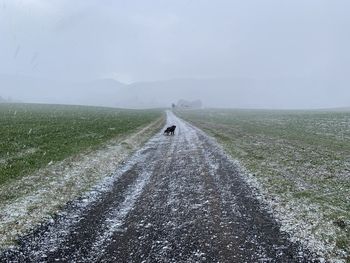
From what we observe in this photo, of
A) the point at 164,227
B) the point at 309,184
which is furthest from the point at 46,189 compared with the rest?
the point at 309,184

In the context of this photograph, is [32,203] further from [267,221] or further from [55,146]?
[55,146]

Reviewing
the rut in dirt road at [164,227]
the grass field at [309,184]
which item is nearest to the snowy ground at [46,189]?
the rut in dirt road at [164,227]

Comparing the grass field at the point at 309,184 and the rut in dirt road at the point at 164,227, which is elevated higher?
the grass field at the point at 309,184

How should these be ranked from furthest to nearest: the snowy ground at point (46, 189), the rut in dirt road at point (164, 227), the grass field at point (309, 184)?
the snowy ground at point (46, 189), the grass field at point (309, 184), the rut in dirt road at point (164, 227)

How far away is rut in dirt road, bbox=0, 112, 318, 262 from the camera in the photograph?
877 cm

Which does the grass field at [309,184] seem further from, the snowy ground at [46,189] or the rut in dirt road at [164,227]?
the snowy ground at [46,189]

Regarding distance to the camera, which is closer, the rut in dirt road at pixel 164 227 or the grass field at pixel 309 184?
the rut in dirt road at pixel 164 227

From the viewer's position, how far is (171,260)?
27.9 ft

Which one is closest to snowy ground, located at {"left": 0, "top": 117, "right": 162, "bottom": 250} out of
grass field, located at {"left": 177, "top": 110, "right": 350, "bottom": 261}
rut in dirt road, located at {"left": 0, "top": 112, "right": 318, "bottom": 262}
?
rut in dirt road, located at {"left": 0, "top": 112, "right": 318, "bottom": 262}

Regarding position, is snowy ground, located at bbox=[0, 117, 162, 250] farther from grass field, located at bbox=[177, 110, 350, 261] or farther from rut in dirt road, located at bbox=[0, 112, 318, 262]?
grass field, located at bbox=[177, 110, 350, 261]

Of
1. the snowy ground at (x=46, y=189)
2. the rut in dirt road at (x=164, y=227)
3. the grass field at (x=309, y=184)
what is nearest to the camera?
the rut in dirt road at (x=164, y=227)

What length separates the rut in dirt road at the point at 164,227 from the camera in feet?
28.8

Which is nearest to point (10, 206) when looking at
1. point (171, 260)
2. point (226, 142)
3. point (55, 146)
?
point (171, 260)

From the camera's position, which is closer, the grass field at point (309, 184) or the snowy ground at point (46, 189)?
the grass field at point (309, 184)
